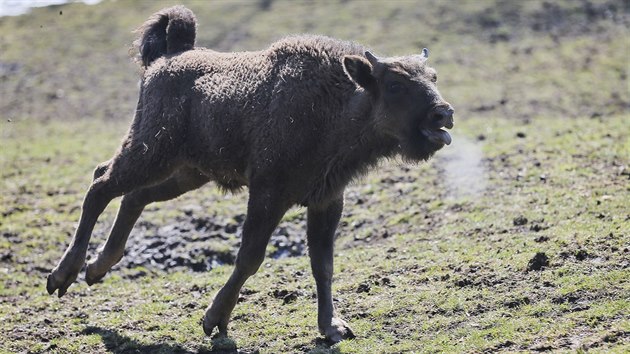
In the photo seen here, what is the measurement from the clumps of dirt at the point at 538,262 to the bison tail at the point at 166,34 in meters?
4.82

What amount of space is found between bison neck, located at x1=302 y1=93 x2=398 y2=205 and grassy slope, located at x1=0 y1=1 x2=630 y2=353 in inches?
24.8

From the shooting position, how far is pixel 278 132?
9.70 m

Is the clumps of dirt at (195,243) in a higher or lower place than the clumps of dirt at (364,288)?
lower

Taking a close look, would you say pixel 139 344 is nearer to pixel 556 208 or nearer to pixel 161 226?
pixel 161 226

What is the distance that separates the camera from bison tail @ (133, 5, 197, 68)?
39.0 feet

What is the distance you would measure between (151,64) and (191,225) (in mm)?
3487

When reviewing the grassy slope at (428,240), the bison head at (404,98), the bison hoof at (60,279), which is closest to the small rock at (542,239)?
the grassy slope at (428,240)

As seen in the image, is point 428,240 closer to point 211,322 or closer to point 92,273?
point 211,322

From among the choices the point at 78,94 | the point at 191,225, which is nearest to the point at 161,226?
the point at 191,225

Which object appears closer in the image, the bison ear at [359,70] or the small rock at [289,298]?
the bison ear at [359,70]

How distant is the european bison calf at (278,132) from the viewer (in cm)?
961

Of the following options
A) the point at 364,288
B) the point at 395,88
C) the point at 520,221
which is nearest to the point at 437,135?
the point at 395,88

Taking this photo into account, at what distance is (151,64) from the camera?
11664 mm

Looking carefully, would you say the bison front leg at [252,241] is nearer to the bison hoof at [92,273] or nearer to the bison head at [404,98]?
the bison head at [404,98]
